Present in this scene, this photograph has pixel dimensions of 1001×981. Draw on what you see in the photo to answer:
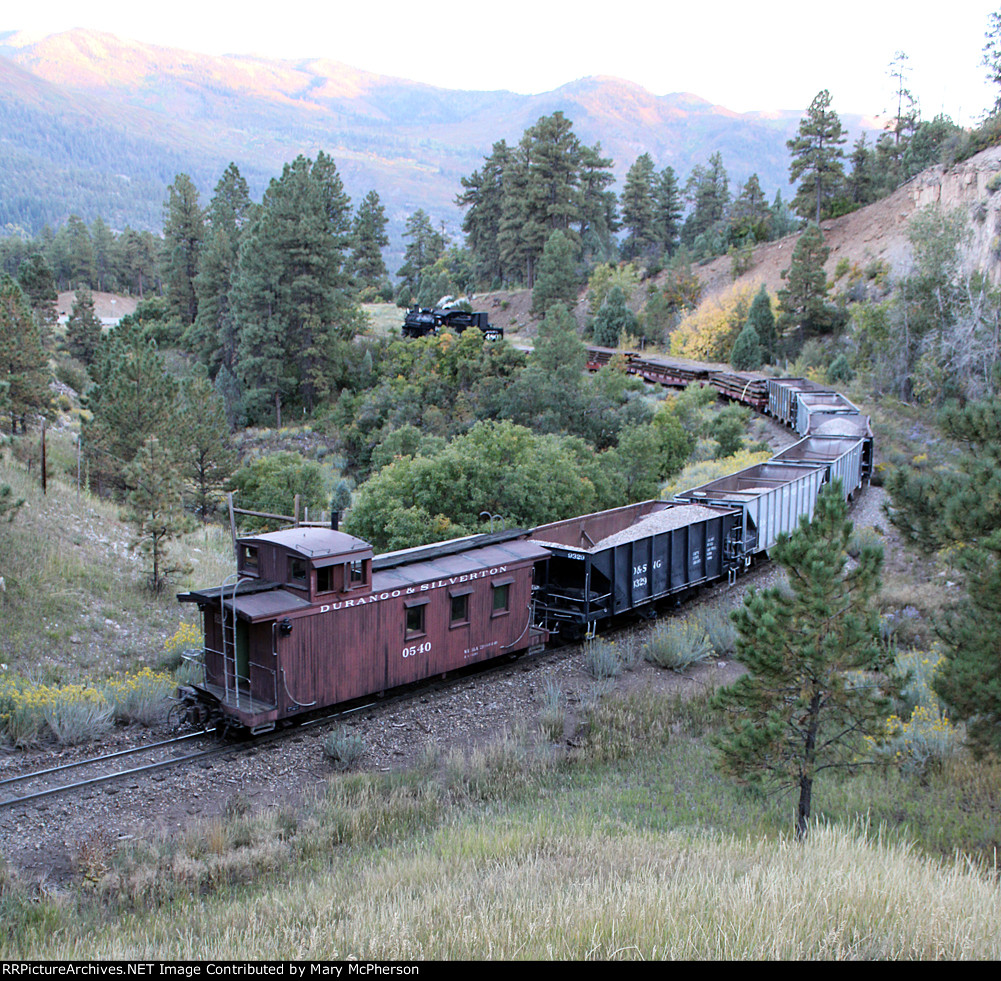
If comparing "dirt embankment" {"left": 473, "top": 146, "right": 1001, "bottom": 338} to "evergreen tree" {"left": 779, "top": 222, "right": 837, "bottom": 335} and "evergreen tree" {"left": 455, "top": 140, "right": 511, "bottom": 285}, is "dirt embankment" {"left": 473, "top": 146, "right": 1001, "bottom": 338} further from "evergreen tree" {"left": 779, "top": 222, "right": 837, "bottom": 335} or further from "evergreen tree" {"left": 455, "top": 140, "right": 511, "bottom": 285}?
"evergreen tree" {"left": 455, "top": 140, "right": 511, "bottom": 285}

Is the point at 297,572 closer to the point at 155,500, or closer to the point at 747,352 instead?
the point at 155,500

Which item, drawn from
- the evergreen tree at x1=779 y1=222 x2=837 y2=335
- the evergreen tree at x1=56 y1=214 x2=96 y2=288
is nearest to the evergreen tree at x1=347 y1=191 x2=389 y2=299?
the evergreen tree at x1=779 y1=222 x2=837 y2=335

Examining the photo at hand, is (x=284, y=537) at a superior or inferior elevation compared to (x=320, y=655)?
superior

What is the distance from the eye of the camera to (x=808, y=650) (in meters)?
9.45

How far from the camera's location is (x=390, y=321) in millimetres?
79312

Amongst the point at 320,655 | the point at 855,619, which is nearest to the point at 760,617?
the point at 855,619

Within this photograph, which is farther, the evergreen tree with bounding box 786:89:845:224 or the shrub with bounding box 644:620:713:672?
the evergreen tree with bounding box 786:89:845:224

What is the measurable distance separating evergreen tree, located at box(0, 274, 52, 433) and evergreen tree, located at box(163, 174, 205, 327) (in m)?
42.8

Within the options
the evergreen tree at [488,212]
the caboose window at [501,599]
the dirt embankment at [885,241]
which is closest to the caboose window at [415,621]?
the caboose window at [501,599]

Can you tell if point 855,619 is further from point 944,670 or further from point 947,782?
point 947,782

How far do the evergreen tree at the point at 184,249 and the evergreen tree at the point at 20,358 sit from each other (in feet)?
140

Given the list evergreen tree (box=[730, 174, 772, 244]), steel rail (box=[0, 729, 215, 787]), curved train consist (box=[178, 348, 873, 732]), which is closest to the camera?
steel rail (box=[0, 729, 215, 787])

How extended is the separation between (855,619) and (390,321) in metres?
73.7

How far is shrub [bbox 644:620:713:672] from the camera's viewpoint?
18500mm
